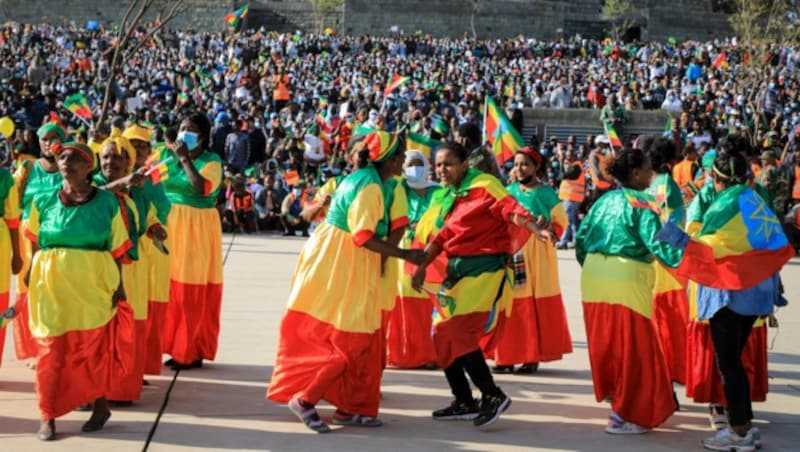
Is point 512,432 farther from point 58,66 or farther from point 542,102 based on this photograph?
point 58,66

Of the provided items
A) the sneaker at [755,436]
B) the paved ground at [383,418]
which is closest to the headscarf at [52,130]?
the paved ground at [383,418]

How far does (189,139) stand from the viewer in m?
8.18

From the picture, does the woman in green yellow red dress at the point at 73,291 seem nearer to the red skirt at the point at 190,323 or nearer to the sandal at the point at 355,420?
the sandal at the point at 355,420

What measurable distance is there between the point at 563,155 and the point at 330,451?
60.9 ft

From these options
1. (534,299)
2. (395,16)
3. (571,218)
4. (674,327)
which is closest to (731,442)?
(674,327)

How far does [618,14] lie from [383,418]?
57.9 metres

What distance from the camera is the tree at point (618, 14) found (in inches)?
2438

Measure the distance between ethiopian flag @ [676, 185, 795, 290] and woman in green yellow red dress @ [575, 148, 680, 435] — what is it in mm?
335

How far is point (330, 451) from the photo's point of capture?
630 cm

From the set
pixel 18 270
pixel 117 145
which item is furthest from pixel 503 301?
pixel 18 270

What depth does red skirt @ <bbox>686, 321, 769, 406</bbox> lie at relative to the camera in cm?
707

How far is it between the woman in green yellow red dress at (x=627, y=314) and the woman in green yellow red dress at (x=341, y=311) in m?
1.01

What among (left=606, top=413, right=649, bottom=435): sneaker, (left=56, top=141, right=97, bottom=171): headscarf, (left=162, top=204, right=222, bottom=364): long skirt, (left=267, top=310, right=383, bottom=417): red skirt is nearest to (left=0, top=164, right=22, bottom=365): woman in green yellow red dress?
(left=56, top=141, right=97, bottom=171): headscarf

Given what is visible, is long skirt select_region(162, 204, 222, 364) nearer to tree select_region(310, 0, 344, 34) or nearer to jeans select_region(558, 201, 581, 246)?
jeans select_region(558, 201, 581, 246)
